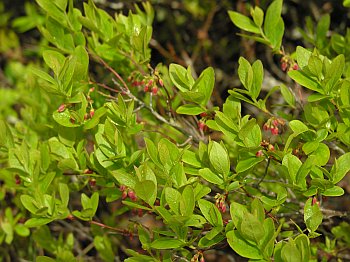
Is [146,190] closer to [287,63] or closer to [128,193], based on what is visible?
[128,193]

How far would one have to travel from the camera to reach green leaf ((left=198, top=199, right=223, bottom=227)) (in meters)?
1.42

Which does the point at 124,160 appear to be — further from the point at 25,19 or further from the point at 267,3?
the point at 25,19

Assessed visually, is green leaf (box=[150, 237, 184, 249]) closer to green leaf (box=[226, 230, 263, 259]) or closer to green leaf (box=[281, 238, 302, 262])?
green leaf (box=[226, 230, 263, 259])

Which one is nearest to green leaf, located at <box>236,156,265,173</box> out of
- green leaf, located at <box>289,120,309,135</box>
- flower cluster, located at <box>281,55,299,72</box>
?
green leaf, located at <box>289,120,309,135</box>

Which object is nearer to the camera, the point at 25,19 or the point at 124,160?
the point at 124,160

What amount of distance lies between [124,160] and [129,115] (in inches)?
4.8

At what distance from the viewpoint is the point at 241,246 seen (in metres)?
1.34

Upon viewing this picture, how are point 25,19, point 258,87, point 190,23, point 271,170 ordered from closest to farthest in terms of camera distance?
point 258,87, point 271,170, point 25,19, point 190,23

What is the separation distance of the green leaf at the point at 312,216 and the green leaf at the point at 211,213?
0.67 ft

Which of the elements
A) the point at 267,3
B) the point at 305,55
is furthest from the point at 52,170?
the point at 267,3

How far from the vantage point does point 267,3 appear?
3111mm

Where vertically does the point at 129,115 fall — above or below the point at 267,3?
above

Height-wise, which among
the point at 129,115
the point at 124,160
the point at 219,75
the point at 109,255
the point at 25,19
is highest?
the point at 129,115

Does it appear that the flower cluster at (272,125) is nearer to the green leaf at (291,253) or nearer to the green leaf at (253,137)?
the green leaf at (253,137)
